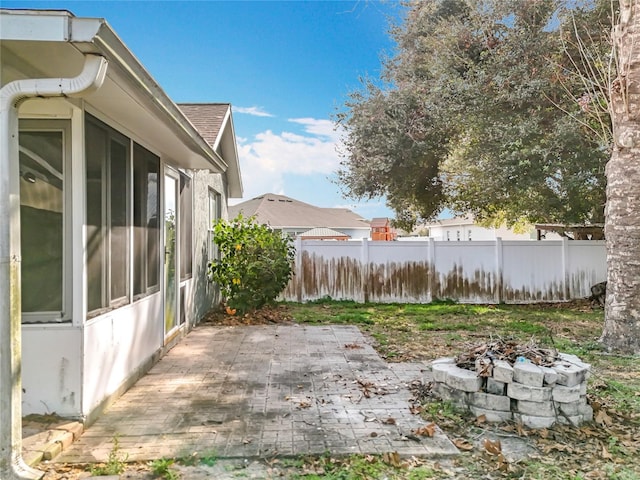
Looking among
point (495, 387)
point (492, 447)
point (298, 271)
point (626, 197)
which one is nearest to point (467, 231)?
point (298, 271)

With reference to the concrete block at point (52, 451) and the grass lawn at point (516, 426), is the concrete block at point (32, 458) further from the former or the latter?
the grass lawn at point (516, 426)

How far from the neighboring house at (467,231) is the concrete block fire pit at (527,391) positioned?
67.0 feet

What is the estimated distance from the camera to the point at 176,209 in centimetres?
640

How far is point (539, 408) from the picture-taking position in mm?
3428

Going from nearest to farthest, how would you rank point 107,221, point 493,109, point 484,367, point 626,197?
1. point 484,367
2. point 107,221
3. point 626,197
4. point 493,109

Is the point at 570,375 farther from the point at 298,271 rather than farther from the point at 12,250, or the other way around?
the point at 298,271

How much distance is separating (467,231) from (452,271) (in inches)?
692

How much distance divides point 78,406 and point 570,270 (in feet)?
36.0

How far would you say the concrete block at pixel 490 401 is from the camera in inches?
138

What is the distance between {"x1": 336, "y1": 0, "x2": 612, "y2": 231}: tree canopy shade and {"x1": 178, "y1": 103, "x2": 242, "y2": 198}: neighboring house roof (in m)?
3.11

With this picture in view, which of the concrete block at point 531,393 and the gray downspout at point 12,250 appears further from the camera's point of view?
the concrete block at point 531,393

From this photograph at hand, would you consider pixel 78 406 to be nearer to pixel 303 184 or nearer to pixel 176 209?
pixel 176 209

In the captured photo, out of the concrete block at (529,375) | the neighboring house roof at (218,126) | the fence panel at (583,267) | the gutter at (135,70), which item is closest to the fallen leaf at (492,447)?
the concrete block at (529,375)

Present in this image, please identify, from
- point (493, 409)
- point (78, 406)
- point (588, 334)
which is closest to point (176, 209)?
point (78, 406)
